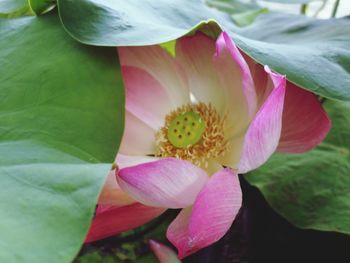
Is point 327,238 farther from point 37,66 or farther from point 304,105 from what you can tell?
point 37,66

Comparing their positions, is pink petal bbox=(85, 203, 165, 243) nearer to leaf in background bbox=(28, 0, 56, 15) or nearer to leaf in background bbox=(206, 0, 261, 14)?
leaf in background bbox=(28, 0, 56, 15)

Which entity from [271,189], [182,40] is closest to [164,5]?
[182,40]

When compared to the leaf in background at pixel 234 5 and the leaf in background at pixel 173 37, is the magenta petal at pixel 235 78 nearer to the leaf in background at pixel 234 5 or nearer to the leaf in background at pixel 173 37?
the leaf in background at pixel 173 37

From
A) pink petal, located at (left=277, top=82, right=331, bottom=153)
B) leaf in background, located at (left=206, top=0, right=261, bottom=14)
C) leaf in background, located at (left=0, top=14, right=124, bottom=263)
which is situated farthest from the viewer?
leaf in background, located at (left=206, top=0, right=261, bottom=14)

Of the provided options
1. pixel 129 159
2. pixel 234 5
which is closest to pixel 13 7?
pixel 129 159

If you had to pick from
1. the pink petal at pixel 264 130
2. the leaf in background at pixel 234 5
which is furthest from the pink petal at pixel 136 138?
the leaf in background at pixel 234 5

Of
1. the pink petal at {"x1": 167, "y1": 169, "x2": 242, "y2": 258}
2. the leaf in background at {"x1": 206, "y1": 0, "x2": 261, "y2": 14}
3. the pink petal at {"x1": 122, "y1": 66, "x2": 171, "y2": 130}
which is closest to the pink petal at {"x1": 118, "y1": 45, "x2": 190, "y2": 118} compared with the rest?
the pink petal at {"x1": 122, "y1": 66, "x2": 171, "y2": 130}

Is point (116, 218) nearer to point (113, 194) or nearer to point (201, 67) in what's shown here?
point (113, 194)
